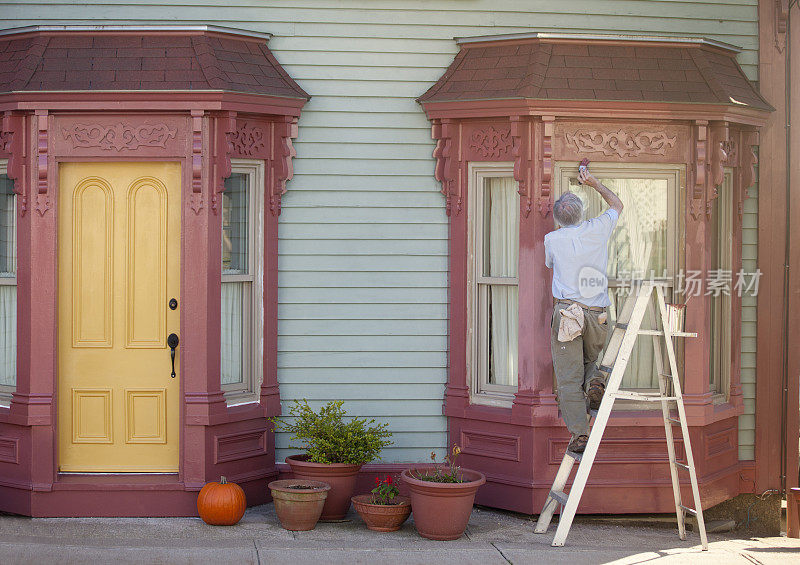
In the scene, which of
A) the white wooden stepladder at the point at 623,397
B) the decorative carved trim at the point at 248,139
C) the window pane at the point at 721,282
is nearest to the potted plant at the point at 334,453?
the white wooden stepladder at the point at 623,397

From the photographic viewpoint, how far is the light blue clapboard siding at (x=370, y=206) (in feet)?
26.4

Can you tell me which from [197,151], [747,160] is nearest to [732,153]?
[747,160]

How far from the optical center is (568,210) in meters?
7.09

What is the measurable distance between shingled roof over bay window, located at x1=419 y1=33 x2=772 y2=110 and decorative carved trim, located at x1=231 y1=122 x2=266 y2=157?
1294mm

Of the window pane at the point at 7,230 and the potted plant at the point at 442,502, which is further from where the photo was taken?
the window pane at the point at 7,230

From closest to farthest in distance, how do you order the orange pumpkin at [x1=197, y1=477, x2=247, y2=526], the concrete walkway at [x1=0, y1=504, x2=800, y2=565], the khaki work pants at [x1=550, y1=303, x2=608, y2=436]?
the concrete walkway at [x1=0, y1=504, x2=800, y2=565] → the khaki work pants at [x1=550, y1=303, x2=608, y2=436] → the orange pumpkin at [x1=197, y1=477, x2=247, y2=526]

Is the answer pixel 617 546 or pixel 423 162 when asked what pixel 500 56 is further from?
pixel 617 546

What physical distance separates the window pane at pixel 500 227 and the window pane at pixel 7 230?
3683 millimetres

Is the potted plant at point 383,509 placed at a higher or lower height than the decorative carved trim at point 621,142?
lower

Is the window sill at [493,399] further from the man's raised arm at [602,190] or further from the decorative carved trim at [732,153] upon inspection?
the decorative carved trim at [732,153]

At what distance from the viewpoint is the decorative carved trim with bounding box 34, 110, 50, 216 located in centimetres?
733

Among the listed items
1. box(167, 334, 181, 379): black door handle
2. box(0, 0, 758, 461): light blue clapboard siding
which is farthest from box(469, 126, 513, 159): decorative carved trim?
box(167, 334, 181, 379): black door handle

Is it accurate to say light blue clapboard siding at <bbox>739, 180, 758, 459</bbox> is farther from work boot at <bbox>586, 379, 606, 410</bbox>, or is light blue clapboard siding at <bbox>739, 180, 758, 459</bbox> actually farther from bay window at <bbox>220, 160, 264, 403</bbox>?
bay window at <bbox>220, 160, 264, 403</bbox>

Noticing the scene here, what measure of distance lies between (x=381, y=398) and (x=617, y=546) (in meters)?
2.16
